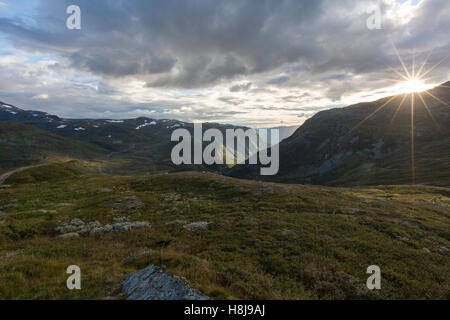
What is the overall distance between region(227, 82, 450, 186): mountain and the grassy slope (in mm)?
88679

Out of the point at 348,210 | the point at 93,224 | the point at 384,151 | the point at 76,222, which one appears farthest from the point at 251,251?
the point at 384,151

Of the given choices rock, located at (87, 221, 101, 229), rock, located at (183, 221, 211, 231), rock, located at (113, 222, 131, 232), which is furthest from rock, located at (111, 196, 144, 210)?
rock, located at (183, 221, 211, 231)

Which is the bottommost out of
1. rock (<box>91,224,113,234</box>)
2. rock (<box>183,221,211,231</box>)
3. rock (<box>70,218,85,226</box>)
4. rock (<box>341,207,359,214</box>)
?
rock (<box>70,218,85,226</box>)

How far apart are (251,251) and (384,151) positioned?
7009 inches

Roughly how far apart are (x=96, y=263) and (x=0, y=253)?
8.75m

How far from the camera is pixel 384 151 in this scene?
147125 mm

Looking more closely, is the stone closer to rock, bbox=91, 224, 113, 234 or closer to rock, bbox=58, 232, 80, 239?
rock, bbox=91, 224, 113, 234

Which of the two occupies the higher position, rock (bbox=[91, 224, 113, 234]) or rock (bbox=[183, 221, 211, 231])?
rock (bbox=[183, 221, 211, 231])

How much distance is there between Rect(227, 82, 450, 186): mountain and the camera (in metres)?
104

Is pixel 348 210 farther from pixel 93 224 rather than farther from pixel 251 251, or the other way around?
pixel 93 224

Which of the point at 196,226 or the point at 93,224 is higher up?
the point at 196,226

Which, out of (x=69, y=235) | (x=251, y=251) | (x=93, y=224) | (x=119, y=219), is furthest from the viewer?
(x=119, y=219)

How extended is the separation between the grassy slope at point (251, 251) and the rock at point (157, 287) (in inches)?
23.5
